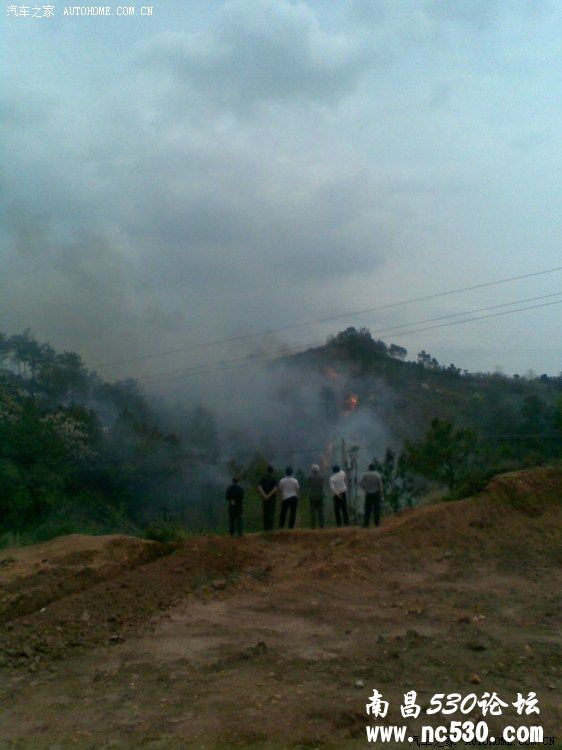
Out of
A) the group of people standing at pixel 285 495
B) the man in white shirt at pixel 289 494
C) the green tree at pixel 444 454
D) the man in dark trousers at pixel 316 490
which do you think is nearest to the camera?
the group of people standing at pixel 285 495

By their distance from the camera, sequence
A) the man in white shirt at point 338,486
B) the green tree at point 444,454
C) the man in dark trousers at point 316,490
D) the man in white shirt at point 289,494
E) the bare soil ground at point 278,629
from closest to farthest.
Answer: the bare soil ground at point 278,629
the man in white shirt at point 289,494
the man in white shirt at point 338,486
the man in dark trousers at point 316,490
the green tree at point 444,454

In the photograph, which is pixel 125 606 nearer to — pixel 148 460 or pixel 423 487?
pixel 423 487

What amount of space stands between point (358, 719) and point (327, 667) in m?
1.34

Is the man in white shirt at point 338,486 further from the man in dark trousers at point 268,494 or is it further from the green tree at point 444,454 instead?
the green tree at point 444,454

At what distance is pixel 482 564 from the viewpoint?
12406 millimetres

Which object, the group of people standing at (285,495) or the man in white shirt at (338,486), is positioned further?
the man in white shirt at (338,486)

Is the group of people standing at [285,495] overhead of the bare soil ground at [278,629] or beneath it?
overhead

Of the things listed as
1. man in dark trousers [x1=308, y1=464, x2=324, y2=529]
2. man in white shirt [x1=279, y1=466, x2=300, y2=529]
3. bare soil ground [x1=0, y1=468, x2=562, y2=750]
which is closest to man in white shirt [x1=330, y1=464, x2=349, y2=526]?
man in dark trousers [x1=308, y1=464, x2=324, y2=529]

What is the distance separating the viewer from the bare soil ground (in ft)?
20.3

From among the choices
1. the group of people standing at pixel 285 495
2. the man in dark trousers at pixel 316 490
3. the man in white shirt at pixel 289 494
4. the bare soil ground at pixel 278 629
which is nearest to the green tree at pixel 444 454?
the man in dark trousers at pixel 316 490

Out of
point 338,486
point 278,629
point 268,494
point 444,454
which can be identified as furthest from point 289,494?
point 444,454

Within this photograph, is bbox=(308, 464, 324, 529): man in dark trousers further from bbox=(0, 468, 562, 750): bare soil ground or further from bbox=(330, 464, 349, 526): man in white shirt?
bbox=(0, 468, 562, 750): bare soil ground

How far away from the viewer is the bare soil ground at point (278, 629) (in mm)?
6176

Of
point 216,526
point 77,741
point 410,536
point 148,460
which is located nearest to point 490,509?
point 410,536
